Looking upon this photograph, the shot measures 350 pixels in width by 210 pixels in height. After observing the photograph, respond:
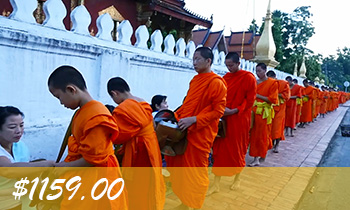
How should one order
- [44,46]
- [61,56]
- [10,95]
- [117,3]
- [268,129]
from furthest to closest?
[117,3] → [268,129] → [61,56] → [44,46] → [10,95]

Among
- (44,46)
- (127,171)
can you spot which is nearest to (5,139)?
(127,171)

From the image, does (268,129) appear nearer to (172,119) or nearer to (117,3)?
(172,119)

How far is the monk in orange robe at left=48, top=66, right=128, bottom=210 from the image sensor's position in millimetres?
1492

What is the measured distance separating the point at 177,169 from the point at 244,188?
4.28ft

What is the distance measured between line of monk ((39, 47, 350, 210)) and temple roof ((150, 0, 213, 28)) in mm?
5853

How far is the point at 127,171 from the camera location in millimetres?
2189

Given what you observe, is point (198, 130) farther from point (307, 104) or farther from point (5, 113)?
point (307, 104)

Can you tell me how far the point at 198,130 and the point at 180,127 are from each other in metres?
0.24

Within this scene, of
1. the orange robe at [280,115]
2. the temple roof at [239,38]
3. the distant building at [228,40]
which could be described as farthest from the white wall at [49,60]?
the temple roof at [239,38]

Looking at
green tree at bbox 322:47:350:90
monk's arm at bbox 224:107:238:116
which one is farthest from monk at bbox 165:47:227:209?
green tree at bbox 322:47:350:90

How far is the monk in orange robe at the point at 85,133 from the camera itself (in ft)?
4.90

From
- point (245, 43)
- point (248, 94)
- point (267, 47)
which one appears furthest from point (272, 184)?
point (245, 43)

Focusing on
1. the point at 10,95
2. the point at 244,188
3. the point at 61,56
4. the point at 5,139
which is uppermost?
the point at 61,56

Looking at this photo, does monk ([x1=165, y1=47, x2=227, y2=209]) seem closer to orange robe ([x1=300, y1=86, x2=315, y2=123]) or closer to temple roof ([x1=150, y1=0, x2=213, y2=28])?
temple roof ([x1=150, y1=0, x2=213, y2=28])
